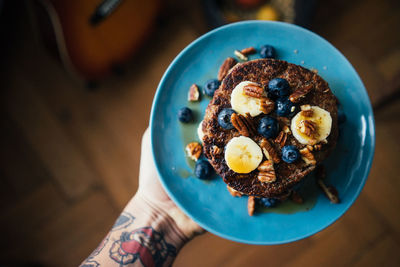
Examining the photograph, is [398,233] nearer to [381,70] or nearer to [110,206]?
[381,70]

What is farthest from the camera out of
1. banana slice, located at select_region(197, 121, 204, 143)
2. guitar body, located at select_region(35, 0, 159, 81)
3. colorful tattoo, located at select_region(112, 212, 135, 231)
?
guitar body, located at select_region(35, 0, 159, 81)

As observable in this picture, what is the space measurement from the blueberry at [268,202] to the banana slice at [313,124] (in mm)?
346

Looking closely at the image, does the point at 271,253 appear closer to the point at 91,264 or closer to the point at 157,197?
the point at 157,197

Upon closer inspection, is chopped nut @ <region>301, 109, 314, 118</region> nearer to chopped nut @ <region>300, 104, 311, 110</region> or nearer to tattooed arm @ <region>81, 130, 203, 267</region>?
chopped nut @ <region>300, 104, 311, 110</region>

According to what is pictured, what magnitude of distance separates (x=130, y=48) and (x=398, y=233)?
2511 millimetres

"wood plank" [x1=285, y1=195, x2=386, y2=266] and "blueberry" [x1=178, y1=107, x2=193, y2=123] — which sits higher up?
"blueberry" [x1=178, y1=107, x2=193, y2=123]

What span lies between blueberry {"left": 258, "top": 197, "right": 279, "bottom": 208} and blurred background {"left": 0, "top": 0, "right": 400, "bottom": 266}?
0.99m

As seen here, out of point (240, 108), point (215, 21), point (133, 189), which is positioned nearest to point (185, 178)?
point (240, 108)

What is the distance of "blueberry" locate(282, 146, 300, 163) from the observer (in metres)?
1.44

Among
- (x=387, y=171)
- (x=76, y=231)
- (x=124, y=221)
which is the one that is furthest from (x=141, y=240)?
(x=387, y=171)

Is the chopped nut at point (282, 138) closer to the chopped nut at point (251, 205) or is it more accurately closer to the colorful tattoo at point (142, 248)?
the chopped nut at point (251, 205)

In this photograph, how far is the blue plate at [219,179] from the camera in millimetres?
1618

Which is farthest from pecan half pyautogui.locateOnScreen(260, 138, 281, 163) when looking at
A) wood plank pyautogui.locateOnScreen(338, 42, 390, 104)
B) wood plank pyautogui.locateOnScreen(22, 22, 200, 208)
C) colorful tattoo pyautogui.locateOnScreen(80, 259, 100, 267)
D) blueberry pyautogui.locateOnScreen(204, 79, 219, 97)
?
wood plank pyautogui.locateOnScreen(338, 42, 390, 104)

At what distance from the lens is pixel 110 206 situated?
2.59 metres
